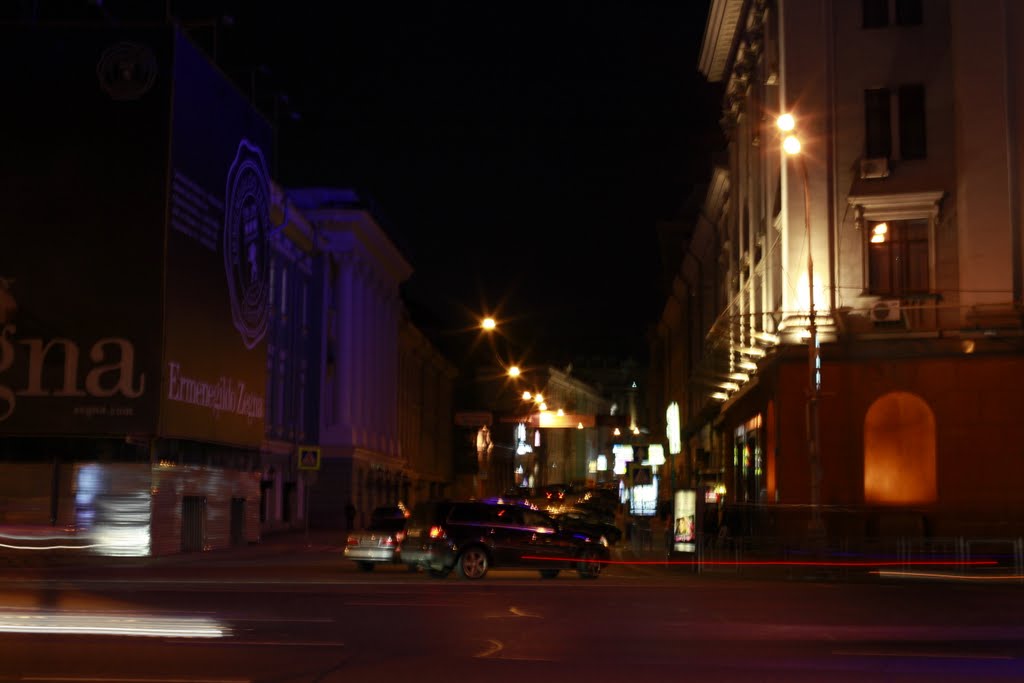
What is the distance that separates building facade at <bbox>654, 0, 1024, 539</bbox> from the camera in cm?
3475

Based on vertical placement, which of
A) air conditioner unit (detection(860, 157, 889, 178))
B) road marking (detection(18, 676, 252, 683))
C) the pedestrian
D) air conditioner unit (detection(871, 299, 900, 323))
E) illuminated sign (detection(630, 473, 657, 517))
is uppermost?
air conditioner unit (detection(860, 157, 889, 178))

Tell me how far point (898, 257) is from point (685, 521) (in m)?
9.49

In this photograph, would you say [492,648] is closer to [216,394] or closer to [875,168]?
[875,168]

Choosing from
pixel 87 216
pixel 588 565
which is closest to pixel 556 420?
pixel 87 216

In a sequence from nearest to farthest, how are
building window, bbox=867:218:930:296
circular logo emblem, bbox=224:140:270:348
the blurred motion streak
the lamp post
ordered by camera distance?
the blurred motion streak < the lamp post < building window, bbox=867:218:930:296 < circular logo emblem, bbox=224:140:270:348

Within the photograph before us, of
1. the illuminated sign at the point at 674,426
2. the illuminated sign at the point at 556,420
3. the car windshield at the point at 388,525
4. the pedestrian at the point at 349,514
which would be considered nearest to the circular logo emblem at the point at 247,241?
the car windshield at the point at 388,525

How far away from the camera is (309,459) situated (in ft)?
143

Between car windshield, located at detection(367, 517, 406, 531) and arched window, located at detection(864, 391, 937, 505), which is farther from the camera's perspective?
arched window, located at detection(864, 391, 937, 505)

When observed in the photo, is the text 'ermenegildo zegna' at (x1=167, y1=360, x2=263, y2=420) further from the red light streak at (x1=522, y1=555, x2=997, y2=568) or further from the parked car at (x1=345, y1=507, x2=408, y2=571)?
the red light streak at (x1=522, y1=555, x2=997, y2=568)

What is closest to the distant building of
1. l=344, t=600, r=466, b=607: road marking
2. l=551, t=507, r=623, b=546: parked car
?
l=551, t=507, r=623, b=546: parked car

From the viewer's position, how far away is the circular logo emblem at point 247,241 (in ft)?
140

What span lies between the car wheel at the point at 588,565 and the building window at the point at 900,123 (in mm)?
14400

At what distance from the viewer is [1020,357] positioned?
34562mm

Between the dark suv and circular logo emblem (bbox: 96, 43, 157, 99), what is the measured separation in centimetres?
1569
